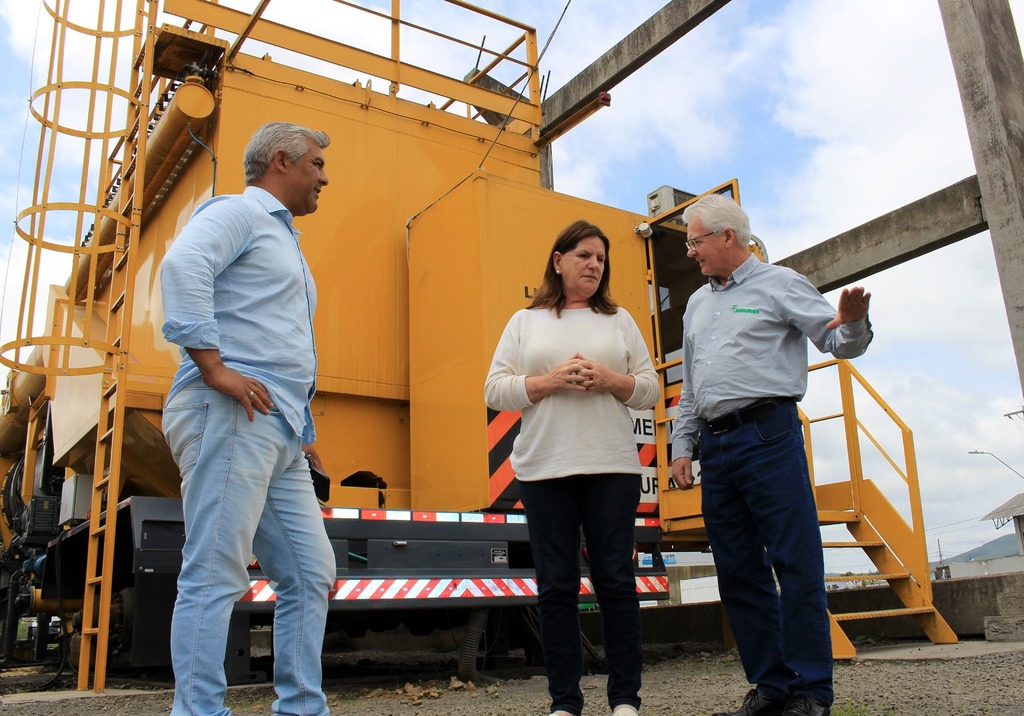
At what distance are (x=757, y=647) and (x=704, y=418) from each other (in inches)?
29.5

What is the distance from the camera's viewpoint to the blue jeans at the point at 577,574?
8.97ft

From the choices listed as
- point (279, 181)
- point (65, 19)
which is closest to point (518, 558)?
point (279, 181)

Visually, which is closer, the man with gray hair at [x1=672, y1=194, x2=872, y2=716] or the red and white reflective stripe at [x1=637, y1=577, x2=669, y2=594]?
the man with gray hair at [x1=672, y1=194, x2=872, y2=716]

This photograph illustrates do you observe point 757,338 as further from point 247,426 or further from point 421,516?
point 421,516

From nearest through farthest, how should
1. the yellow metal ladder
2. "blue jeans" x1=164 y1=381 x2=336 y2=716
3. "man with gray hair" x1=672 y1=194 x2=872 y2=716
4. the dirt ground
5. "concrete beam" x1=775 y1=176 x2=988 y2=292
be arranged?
"blue jeans" x1=164 y1=381 x2=336 y2=716, "man with gray hair" x1=672 y1=194 x2=872 y2=716, the dirt ground, the yellow metal ladder, "concrete beam" x1=775 y1=176 x2=988 y2=292

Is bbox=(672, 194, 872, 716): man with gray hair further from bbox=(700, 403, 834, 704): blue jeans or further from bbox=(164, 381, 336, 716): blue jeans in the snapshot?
bbox=(164, 381, 336, 716): blue jeans

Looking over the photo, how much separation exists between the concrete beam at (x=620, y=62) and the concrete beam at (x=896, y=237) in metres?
2.03

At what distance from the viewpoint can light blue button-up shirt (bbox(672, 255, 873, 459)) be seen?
9.34 ft

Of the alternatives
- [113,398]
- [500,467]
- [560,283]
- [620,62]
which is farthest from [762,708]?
[620,62]

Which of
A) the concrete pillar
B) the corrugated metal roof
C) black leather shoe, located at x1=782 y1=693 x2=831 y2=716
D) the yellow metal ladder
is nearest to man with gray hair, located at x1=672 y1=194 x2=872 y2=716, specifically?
black leather shoe, located at x1=782 y1=693 x2=831 y2=716

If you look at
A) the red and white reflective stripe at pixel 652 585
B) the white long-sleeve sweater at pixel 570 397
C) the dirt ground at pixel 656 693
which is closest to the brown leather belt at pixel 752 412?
the white long-sleeve sweater at pixel 570 397

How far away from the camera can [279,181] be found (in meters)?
2.65

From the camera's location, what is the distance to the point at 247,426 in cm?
230

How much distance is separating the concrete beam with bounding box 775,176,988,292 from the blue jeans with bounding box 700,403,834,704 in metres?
4.13
